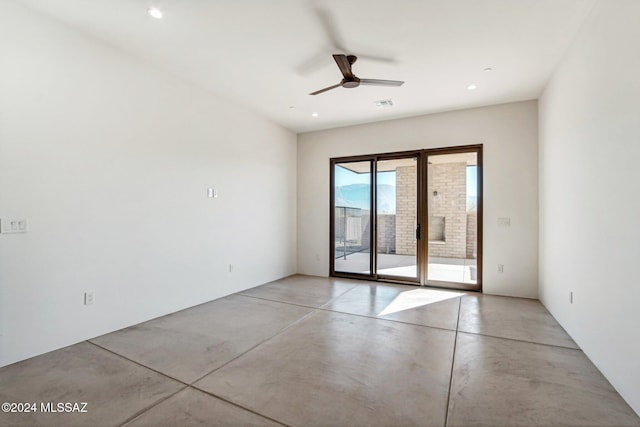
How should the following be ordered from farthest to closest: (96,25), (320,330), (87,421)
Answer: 1. (320,330)
2. (96,25)
3. (87,421)

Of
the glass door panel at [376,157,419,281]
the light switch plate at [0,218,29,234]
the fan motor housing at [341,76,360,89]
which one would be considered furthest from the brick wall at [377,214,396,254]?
the light switch plate at [0,218,29,234]

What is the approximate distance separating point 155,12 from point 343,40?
1702 millimetres

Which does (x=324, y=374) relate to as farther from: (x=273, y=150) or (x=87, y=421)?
(x=273, y=150)

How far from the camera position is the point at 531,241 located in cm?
435

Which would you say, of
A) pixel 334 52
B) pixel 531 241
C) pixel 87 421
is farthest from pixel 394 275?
pixel 87 421

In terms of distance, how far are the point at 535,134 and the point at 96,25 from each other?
5.54m

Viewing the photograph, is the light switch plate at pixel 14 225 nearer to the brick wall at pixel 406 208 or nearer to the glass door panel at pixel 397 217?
the glass door panel at pixel 397 217

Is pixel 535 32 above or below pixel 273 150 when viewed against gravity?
above

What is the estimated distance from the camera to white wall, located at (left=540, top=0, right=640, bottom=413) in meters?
1.90

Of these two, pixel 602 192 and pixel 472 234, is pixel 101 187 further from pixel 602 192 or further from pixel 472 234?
pixel 472 234

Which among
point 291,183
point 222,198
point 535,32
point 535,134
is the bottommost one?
point 222,198

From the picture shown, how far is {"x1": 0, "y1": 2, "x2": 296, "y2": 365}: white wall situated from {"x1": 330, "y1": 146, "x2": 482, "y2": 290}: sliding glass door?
222cm

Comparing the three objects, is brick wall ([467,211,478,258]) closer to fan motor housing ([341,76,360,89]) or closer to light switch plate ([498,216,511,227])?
light switch plate ([498,216,511,227])

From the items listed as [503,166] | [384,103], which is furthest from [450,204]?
[384,103]
